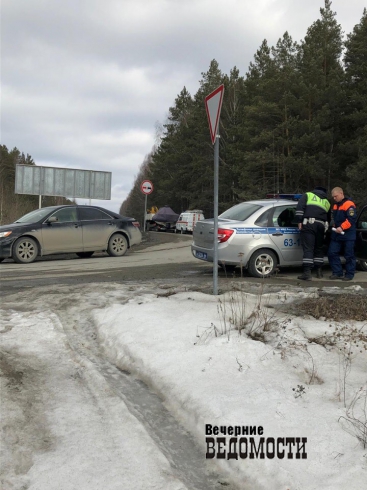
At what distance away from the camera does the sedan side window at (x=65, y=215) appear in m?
13.7

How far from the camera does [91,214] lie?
14.4 m

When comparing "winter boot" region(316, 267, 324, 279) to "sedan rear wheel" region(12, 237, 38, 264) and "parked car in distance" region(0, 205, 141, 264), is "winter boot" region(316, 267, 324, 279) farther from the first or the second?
"sedan rear wheel" region(12, 237, 38, 264)

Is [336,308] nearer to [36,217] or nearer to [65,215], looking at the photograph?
[65,215]

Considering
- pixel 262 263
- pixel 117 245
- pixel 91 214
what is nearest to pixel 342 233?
pixel 262 263

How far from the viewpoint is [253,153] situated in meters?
36.7

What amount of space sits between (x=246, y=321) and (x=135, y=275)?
4.96 meters

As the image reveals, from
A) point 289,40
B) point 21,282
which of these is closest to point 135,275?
point 21,282

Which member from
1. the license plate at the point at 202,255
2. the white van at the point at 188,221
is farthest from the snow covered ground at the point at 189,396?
the white van at the point at 188,221

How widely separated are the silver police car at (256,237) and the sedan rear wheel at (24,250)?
500 centimetres

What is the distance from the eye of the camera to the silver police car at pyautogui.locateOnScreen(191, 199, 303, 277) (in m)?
9.56

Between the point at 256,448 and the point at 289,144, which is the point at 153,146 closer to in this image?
the point at 289,144

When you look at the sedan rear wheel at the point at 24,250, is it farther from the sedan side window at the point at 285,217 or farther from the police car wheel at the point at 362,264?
the police car wheel at the point at 362,264

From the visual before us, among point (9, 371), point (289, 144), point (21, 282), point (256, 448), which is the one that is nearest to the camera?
point (256, 448)

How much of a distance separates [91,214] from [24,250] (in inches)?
88.5
